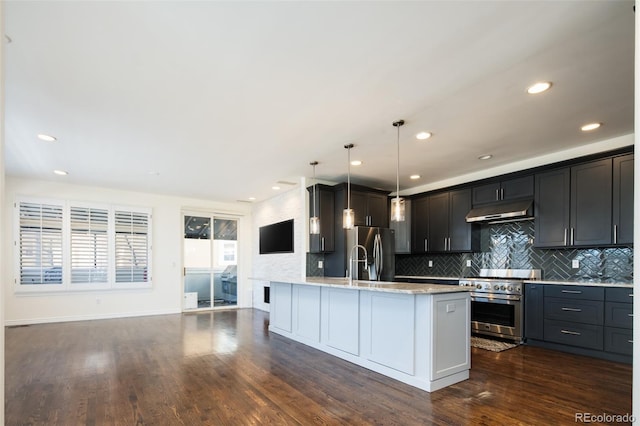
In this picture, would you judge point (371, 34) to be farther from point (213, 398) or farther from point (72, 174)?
point (72, 174)

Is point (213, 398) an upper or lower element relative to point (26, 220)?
lower

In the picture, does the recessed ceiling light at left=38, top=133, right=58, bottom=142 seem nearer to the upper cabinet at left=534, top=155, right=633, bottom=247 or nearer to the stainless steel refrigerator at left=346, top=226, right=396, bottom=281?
the stainless steel refrigerator at left=346, top=226, right=396, bottom=281

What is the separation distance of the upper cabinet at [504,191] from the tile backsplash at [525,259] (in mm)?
476

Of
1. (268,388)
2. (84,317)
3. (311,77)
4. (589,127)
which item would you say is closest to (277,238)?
(84,317)

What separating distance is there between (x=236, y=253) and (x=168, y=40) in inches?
270

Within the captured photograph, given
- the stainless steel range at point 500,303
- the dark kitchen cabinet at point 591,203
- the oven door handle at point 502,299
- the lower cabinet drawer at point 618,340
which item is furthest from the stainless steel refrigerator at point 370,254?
the lower cabinet drawer at point 618,340

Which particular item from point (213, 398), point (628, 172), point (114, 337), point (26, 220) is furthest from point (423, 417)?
point (26, 220)

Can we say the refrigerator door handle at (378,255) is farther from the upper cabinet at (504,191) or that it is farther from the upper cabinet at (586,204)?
the upper cabinet at (586,204)

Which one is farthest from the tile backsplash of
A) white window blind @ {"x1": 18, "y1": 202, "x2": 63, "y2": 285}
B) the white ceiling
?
white window blind @ {"x1": 18, "y1": 202, "x2": 63, "y2": 285}

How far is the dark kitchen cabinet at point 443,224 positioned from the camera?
224 inches

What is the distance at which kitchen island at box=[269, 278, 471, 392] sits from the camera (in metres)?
3.15

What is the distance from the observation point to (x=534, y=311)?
4.61 m

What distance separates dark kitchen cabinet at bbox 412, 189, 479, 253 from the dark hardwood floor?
6.06 feet

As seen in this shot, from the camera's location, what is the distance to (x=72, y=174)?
6039mm
